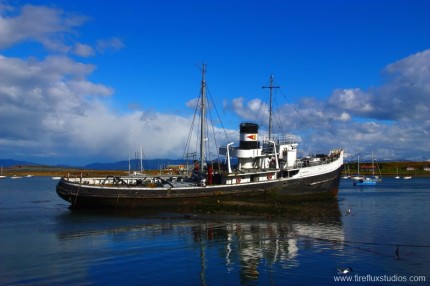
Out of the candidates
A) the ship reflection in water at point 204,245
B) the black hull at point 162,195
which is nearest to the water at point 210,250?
the ship reflection in water at point 204,245

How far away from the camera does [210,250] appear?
22719mm

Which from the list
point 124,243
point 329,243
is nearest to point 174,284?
point 124,243

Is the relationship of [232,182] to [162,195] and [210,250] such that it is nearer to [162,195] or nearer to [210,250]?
[162,195]

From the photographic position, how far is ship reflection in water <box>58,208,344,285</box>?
1822cm

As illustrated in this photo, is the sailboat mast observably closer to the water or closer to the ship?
the ship

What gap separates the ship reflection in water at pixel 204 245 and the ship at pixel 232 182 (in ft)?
19.6

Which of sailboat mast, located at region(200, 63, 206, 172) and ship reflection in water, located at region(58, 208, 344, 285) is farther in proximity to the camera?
sailboat mast, located at region(200, 63, 206, 172)

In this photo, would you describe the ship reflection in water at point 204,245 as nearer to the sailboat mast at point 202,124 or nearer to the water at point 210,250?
the water at point 210,250

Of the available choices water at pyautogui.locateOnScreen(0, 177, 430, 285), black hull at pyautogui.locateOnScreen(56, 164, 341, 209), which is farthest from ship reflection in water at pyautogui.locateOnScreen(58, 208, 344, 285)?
black hull at pyautogui.locateOnScreen(56, 164, 341, 209)

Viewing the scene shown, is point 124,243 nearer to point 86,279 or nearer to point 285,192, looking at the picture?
point 86,279

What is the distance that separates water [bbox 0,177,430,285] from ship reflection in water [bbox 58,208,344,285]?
5cm

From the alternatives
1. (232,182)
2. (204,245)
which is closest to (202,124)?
(232,182)

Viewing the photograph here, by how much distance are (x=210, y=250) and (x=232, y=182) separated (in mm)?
22294

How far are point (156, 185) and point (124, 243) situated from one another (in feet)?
62.0
